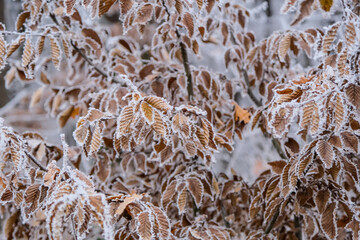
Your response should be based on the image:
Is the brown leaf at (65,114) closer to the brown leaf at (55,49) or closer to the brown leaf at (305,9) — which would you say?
the brown leaf at (55,49)

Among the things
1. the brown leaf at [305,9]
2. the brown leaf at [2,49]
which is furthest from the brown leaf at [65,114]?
the brown leaf at [305,9]

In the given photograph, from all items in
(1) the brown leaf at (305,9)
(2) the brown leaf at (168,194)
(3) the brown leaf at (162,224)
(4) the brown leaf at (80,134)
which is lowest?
(2) the brown leaf at (168,194)

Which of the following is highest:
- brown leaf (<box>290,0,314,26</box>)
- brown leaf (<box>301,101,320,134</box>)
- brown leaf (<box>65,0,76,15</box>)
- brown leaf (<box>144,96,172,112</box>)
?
brown leaf (<box>290,0,314,26</box>)

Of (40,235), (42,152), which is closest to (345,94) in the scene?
(42,152)

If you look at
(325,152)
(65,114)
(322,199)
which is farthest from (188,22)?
(65,114)

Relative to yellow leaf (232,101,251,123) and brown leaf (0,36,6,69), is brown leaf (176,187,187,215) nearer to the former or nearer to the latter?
yellow leaf (232,101,251,123)

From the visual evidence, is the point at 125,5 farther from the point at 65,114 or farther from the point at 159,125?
the point at 65,114

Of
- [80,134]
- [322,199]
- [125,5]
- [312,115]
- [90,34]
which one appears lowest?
[322,199]

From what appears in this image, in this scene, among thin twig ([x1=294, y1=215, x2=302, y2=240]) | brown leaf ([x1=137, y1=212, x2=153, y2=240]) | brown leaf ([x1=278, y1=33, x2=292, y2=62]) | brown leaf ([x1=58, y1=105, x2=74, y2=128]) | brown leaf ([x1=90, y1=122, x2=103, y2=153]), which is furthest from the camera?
brown leaf ([x1=58, y1=105, x2=74, y2=128])

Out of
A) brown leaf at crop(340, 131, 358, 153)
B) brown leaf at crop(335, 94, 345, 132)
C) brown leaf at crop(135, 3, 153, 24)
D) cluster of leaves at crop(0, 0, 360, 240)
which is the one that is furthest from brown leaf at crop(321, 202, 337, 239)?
brown leaf at crop(135, 3, 153, 24)
